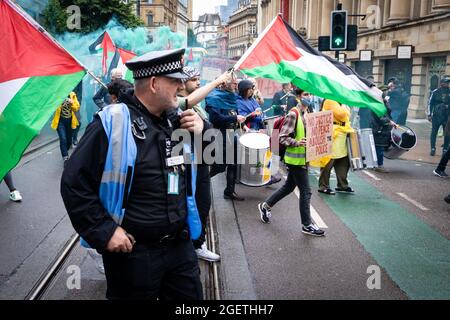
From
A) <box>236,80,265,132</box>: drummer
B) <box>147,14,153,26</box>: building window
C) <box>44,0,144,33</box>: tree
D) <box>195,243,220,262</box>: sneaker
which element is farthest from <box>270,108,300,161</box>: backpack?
<box>147,14,153,26</box>: building window

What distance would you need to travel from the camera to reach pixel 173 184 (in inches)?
114

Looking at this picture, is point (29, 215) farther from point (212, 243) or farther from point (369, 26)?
point (369, 26)

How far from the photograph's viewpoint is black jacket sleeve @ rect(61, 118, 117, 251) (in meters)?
2.70

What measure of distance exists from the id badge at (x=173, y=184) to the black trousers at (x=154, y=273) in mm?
320

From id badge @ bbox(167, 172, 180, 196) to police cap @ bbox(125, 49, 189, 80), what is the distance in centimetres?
56

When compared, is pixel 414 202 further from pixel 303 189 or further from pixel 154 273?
pixel 154 273

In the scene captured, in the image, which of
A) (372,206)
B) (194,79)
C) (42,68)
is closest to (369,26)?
(372,206)

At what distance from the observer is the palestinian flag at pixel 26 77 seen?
375cm

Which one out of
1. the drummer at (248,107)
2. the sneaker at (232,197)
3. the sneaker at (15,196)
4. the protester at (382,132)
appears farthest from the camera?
the protester at (382,132)

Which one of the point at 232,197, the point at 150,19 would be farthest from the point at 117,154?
the point at 150,19

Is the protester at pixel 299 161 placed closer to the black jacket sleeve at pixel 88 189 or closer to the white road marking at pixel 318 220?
the white road marking at pixel 318 220

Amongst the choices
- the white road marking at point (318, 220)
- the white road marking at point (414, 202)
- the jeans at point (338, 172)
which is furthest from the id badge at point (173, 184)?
the jeans at point (338, 172)
